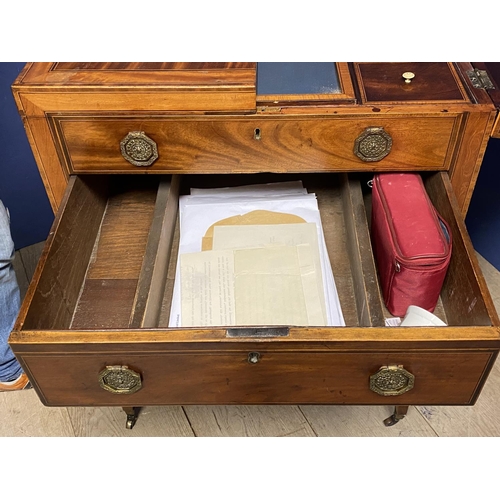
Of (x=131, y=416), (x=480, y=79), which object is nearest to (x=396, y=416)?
(x=131, y=416)

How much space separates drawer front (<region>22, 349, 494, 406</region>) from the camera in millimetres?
679

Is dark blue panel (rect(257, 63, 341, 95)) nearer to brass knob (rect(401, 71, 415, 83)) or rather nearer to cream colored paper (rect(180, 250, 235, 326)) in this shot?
brass knob (rect(401, 71, 415, 83))

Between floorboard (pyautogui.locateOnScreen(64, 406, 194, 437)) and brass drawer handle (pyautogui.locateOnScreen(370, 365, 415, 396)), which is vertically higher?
brass drawer handle (pyautogui.locateOnScreen(370, 365, 415, 396))

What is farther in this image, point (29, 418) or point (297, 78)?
point (29, 418)

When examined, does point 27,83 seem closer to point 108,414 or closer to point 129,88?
point 129,88

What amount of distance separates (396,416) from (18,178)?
87 centimetres

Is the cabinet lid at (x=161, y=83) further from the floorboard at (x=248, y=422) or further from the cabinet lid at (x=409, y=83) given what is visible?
the floorboard at (x=248, y=422)

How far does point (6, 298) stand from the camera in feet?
3.13

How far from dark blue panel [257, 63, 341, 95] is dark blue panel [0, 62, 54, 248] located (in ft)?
1.72

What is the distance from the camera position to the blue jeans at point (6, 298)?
0.89m

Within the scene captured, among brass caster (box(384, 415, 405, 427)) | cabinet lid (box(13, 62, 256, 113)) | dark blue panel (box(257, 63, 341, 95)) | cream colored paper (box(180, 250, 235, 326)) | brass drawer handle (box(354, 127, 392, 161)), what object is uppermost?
cabinet lid (box(13, 62, 256, 113))

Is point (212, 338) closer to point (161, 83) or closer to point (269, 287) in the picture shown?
point (269, 287)

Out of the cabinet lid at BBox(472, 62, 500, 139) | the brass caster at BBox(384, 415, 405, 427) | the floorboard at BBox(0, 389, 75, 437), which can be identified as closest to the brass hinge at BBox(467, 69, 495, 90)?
the cabinet lid at BBox(472, 62, 500, 139)

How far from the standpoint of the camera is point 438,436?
3.20ft
